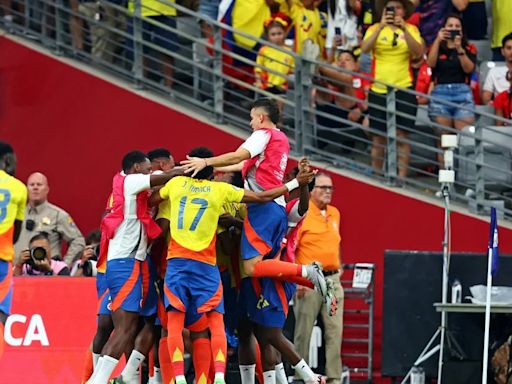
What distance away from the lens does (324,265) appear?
65.8 feet

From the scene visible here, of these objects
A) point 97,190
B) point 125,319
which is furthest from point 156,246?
point 97,190

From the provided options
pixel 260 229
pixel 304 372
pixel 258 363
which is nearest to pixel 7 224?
pixel 260 229

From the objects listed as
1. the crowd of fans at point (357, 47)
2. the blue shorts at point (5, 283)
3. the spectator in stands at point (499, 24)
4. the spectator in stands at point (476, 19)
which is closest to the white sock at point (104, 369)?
the blue shorts at point (5, 283)

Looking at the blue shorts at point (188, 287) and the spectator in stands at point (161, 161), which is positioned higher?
the spectator in stands at point (161, 161)

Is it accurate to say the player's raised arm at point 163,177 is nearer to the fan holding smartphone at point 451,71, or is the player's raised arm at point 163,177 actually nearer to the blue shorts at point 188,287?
the blue shorts at point 188,287

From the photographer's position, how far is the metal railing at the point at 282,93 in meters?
21.1

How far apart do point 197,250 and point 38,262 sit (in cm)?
364

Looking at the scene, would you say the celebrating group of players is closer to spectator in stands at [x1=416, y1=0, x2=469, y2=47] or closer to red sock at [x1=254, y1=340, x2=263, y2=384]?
red sock at [x1=254, y1=340, x2=263, y2=384]

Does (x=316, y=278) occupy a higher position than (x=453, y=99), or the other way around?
(x=453, y=99)

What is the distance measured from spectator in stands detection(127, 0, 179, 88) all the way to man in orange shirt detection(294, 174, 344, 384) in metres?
3.03

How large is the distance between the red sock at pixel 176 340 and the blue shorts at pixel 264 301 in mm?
791

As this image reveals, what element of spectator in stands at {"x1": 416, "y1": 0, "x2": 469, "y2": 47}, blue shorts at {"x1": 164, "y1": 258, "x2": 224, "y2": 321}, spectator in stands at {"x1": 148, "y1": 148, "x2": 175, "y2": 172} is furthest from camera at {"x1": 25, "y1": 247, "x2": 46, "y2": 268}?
spectator in stands at {"x1": 416, "y1": 0, "x2": 469, "y2": 47}

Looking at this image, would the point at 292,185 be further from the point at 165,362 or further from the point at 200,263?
the point at 165,362

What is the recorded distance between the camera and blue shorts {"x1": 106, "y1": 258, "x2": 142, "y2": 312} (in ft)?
55.3
